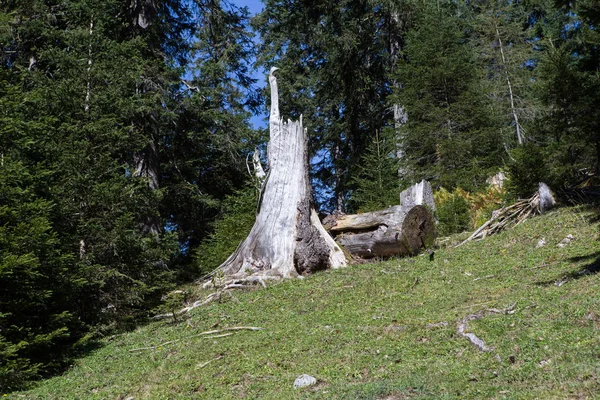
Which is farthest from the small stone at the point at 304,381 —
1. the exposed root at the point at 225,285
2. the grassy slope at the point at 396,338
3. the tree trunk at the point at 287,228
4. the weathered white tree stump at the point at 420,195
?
the weathered white tree stump at the point at 420,195

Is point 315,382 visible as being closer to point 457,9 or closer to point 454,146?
point 454,146

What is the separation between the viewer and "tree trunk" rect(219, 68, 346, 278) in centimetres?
1245

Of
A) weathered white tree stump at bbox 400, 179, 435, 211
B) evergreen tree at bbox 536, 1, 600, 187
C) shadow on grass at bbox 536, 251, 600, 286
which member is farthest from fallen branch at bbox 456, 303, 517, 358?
weathered white tree stump at bbox 400, 179, 435, 211

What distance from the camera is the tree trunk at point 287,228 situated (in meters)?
12.4

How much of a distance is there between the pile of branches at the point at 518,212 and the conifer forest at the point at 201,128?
1.66 ft

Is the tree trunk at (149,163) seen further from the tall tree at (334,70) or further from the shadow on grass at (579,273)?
the shadow on grass at (579,273)

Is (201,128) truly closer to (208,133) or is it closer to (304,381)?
(208,133)

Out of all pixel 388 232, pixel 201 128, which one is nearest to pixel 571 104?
pixel 388 232

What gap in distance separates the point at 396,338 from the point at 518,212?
7.53 meters

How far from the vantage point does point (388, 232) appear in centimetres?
1249

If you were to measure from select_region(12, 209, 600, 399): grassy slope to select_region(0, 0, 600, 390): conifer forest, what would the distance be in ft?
4.87

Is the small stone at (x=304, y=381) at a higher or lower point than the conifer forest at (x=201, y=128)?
lower

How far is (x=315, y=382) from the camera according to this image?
639 cm

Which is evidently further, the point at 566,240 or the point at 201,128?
the point at 201,128
